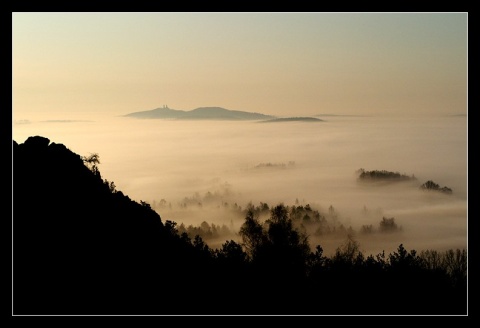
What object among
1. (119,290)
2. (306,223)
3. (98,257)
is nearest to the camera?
(119,290)

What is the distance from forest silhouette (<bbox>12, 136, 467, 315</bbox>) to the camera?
3728 centimetres

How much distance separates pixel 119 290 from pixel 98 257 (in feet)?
13.7

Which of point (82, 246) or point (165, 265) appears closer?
point (82, 246)

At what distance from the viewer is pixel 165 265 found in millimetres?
43688

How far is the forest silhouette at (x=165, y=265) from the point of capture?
37.3 metres

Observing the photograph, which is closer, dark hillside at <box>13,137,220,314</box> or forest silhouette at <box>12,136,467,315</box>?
dark hillside at <box>13,137,220,314</box>

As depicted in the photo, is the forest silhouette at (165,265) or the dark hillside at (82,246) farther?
the forest silhouette at (165,265)

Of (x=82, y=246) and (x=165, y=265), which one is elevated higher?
(x=82, y=246)

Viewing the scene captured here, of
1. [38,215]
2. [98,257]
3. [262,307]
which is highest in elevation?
[38,215]

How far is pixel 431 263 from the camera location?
51000 millimetres
